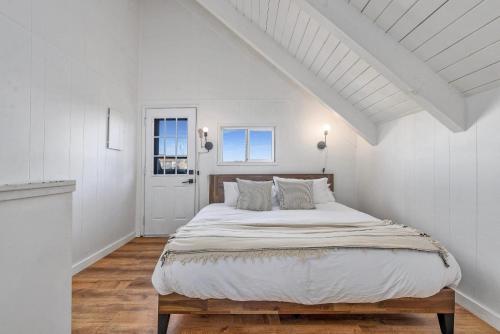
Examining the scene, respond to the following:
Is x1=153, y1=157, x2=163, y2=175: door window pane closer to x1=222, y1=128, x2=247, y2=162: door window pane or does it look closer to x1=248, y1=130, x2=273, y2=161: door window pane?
x1=222, y1=128, x2=247, y2=162: door window pane

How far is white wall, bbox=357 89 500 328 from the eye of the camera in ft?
5.95

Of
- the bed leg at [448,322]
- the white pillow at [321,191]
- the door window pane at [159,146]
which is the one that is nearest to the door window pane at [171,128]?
the door window pane at [159,146]

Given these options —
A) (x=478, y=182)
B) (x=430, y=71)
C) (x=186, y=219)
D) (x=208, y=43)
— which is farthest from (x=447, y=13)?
(x=186, y=219)

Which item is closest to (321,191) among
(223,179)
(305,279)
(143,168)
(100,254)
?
(223,179)

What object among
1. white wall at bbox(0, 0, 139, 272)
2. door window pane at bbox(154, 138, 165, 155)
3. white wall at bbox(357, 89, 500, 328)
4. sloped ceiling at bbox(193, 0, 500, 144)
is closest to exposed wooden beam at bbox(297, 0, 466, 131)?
sloped ceiling at bbox(193, 0, 500, 144)

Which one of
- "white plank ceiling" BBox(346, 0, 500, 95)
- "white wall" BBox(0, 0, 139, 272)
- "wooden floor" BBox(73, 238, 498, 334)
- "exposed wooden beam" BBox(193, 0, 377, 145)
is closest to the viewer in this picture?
"white plank ceiling" BBox(346, 0, 500, 95)

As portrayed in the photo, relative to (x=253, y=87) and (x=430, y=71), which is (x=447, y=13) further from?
(x=253, y=87)

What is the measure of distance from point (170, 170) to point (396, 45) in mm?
3294

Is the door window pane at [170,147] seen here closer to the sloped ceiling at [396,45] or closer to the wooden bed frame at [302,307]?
the sloped ceiling at [396,45]

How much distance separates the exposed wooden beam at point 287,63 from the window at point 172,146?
1.56 m

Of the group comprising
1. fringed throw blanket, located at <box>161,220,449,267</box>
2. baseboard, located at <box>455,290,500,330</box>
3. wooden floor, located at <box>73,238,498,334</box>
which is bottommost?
wooden floor, located at <box>73,238,498,334</box>

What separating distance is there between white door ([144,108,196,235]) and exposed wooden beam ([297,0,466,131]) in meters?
2.58

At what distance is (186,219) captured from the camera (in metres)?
4.06

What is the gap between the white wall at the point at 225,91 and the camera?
4059 mm
